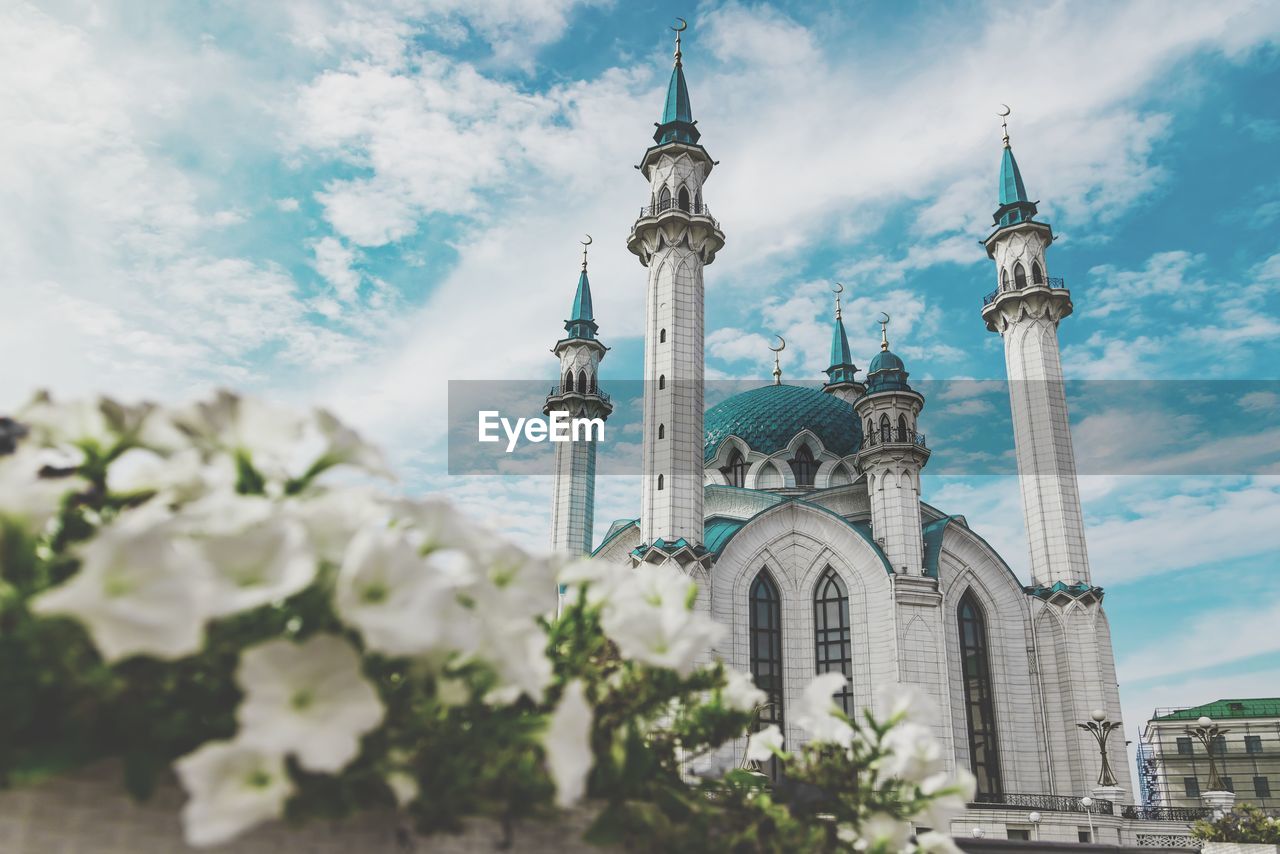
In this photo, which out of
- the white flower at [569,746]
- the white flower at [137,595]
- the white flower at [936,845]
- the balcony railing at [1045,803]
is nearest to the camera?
the white flower at [137,595]

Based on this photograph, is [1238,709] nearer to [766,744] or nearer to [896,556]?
Result: [896,556]

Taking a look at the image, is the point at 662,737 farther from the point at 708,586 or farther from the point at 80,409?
the point at 708,586

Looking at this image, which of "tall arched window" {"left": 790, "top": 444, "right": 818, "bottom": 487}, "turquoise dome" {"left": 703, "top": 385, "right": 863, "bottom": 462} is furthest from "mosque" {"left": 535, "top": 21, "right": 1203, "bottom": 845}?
"turquoise dome" {"left": 703, "top": 385, "right": 863, "bottom": 462}

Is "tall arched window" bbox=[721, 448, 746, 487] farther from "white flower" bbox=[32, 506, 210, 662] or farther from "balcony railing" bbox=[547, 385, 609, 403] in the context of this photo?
"white flower" bbox=[32, 506, 210, 662]

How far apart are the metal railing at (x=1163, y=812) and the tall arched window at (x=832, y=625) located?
→ 22.7 ft

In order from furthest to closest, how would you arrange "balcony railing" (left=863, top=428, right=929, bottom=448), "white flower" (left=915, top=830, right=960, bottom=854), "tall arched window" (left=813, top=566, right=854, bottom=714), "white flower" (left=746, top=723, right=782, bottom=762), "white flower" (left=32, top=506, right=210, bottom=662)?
"balcony railing" (left=863, top=428, right=929, bottom=448) → "tall arched window" (left=813, top=566, right=854, bottom=714) → "white flower" (left=746, top=723, right=782, bottom=762) → "white flower" (left=915, top=830, right=960, bottom=854) → "white flower" (left=32, top=506, right=210, bottom=662)

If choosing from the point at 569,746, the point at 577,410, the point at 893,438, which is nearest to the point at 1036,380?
the point at 893,438

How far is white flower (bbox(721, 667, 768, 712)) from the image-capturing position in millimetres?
1755

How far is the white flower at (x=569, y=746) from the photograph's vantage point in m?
1.07

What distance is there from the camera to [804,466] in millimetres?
29641

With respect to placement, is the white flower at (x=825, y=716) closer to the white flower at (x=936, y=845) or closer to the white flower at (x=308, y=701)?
the white flower at (x=936, y=845)

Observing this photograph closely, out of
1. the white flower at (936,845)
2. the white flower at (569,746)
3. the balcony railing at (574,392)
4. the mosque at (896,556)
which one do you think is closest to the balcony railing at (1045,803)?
the mosque at (896,556)

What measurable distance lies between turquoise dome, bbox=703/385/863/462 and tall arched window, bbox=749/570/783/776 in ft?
23.3

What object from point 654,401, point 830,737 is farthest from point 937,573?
point 830,737
